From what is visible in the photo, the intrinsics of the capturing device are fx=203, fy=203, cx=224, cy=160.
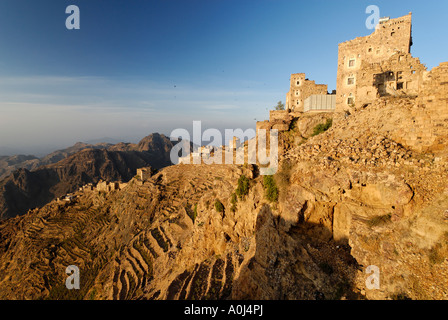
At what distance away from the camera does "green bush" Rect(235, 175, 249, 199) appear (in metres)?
14.5

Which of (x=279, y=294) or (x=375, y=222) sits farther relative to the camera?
(x=279, y=294)

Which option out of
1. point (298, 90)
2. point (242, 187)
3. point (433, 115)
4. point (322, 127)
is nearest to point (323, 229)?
point (242, 187)

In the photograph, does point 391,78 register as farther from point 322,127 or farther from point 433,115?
point 433,115

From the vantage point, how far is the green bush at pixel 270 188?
1183 cm

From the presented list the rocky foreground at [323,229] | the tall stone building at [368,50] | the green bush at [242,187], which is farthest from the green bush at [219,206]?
the tall stone building at [368,50]

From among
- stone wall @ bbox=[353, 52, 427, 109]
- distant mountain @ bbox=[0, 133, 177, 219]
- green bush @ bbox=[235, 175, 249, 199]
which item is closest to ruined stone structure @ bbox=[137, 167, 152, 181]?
green bush @ bbox=[235, 175, 249, 199]

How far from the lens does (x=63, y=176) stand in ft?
331

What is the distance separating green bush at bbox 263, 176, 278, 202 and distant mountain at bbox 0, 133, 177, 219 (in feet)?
297

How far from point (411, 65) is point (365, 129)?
923cm

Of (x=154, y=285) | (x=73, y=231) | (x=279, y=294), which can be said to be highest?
(x=279, y=294)

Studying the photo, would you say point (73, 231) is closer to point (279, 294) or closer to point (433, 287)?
point (279, 294)

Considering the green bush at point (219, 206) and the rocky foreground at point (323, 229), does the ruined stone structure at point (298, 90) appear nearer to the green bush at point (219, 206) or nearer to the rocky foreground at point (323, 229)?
the rocky foreground at point (323, 229)

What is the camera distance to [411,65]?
623 inches
